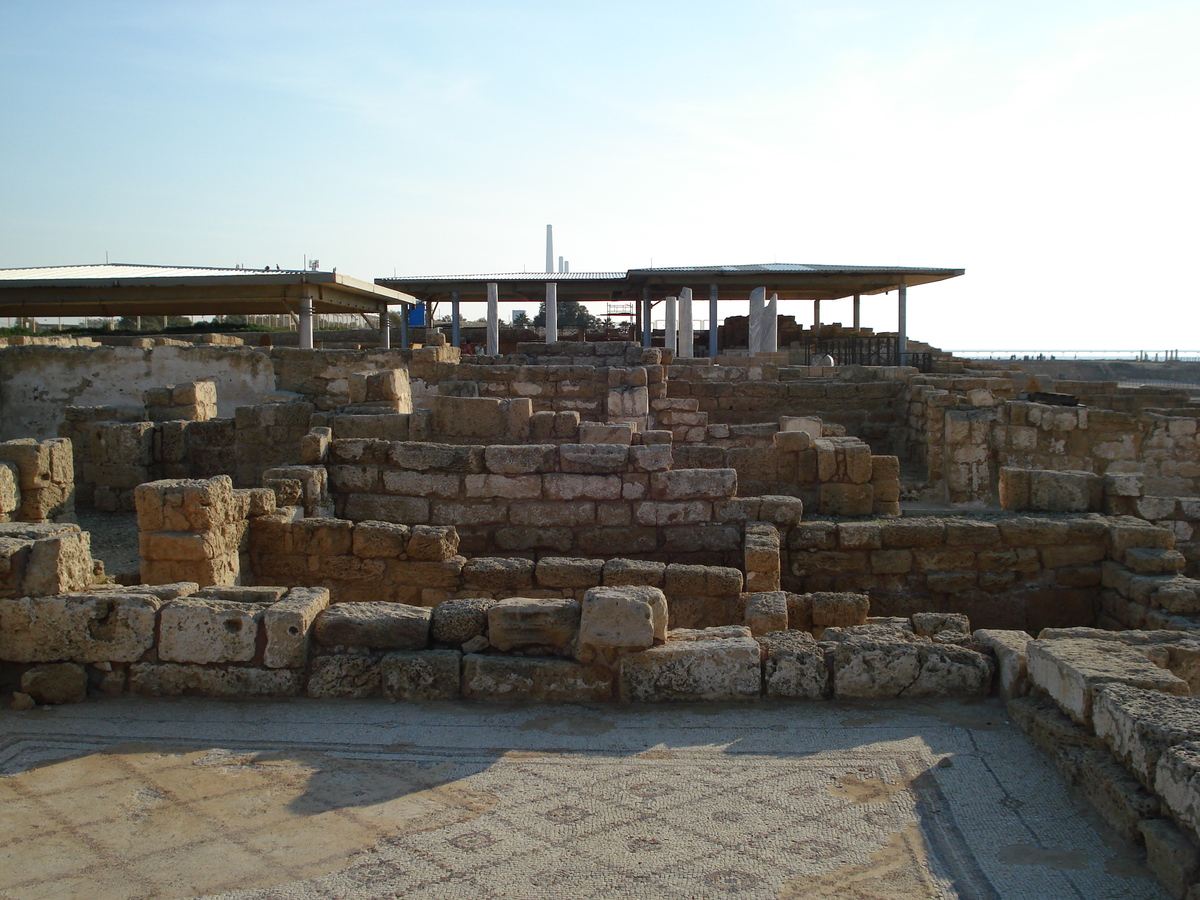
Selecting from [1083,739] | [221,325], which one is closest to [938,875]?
[1083,739]

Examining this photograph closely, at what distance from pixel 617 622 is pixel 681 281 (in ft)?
70.8

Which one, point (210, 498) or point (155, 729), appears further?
point (210, 498)

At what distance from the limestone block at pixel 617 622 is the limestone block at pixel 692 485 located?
118 inches

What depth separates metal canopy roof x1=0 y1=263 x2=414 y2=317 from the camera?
19.6m

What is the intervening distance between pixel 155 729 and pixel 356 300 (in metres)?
20.1

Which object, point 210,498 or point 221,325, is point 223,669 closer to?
point 210,498

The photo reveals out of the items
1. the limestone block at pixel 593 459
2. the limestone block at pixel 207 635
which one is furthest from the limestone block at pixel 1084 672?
the limestone block at pixel 593 459

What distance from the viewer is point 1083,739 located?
3.20 meters

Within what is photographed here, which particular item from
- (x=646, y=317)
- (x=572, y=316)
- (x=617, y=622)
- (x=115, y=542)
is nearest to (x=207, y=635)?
(x=617, y=622)

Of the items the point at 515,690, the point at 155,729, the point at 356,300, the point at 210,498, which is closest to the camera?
the point at 155,729

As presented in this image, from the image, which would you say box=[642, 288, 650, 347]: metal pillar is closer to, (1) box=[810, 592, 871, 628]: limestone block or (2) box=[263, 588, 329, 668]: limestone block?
(1) box=[810, 592, 871, 628]: limestone block

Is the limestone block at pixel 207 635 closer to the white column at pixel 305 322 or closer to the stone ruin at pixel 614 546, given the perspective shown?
the stone ruin at pixel 614 546

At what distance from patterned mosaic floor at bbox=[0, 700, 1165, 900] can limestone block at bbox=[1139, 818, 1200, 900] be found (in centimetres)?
7

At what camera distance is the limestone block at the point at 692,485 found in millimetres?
6977
